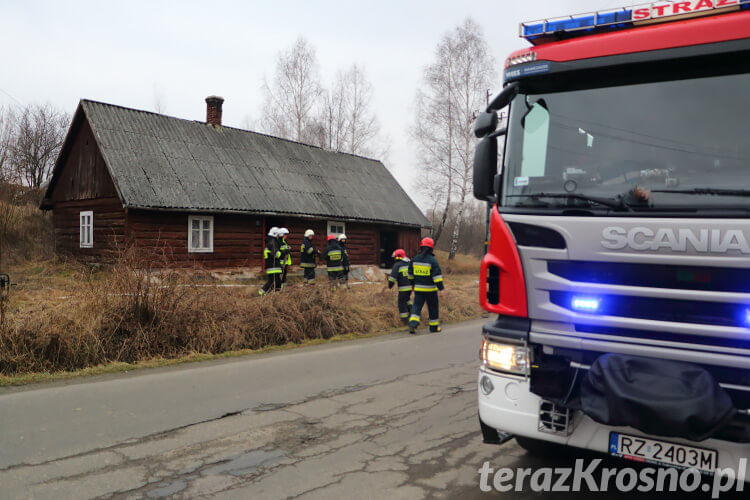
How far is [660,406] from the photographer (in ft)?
9.20

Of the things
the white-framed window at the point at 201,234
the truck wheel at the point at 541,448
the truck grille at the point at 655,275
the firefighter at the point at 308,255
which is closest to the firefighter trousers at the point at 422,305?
the firefighter at the point at 308,255

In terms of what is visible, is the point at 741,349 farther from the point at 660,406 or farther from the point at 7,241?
the point at 7,241

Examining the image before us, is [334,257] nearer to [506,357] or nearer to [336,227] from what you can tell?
[506,357]

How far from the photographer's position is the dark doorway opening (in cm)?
2728

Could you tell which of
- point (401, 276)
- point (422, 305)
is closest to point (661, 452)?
point (422, 305)

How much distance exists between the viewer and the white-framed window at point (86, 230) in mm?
19344

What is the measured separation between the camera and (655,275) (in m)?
3.14

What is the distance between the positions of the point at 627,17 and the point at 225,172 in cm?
1839

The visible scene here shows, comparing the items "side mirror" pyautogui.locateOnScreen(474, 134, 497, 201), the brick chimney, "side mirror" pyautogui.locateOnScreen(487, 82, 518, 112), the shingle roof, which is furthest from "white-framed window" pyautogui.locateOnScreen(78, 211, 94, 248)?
"side mirror" pyautogui.locateOnScreen(487, 82, 518, 112)

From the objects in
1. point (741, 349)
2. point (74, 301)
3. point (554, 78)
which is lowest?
point (74, 301)

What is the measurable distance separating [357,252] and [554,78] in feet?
69.2

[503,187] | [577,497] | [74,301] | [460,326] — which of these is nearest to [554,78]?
[503,187]

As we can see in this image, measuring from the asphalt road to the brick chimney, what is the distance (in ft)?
58.1

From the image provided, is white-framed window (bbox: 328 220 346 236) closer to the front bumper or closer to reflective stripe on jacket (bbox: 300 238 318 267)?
reflective stripe on jacket (bbox: 300 238 318 267)
